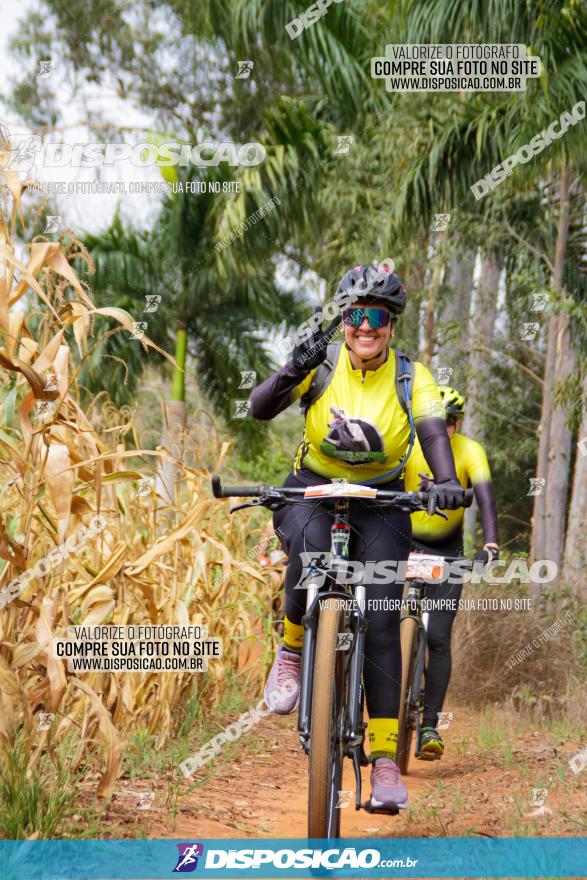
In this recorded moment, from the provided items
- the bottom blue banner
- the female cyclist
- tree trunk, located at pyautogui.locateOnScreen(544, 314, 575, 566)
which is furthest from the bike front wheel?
tree trunk, located at pyautogui.locateOnScreen(544, 314, 575, 566)

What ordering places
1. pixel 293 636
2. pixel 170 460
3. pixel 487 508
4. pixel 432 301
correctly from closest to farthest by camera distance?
pixel 293 636
pixel 170 460
pixel 487 508
pixel 432 301

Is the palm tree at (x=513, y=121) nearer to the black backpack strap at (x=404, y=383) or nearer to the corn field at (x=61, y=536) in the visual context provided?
the corn field at (x=61, y=536)

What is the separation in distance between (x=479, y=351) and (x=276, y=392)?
11287 mm

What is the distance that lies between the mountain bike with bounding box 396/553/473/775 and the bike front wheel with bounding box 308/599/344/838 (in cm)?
221

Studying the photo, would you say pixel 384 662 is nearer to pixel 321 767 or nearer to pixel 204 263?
pixel 321 767

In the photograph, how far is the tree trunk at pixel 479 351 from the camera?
1606cm

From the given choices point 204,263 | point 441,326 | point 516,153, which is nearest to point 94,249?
point 204,263

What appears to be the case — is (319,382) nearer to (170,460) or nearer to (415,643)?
(170,460)

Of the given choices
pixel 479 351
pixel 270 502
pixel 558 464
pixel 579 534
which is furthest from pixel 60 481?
pixel 479 351

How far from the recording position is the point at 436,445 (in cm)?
444

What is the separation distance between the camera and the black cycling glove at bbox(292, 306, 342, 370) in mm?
3994

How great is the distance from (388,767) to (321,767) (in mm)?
485

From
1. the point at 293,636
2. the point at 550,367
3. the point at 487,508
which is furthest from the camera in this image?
the point at 550,367

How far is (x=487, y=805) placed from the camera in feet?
17.0
